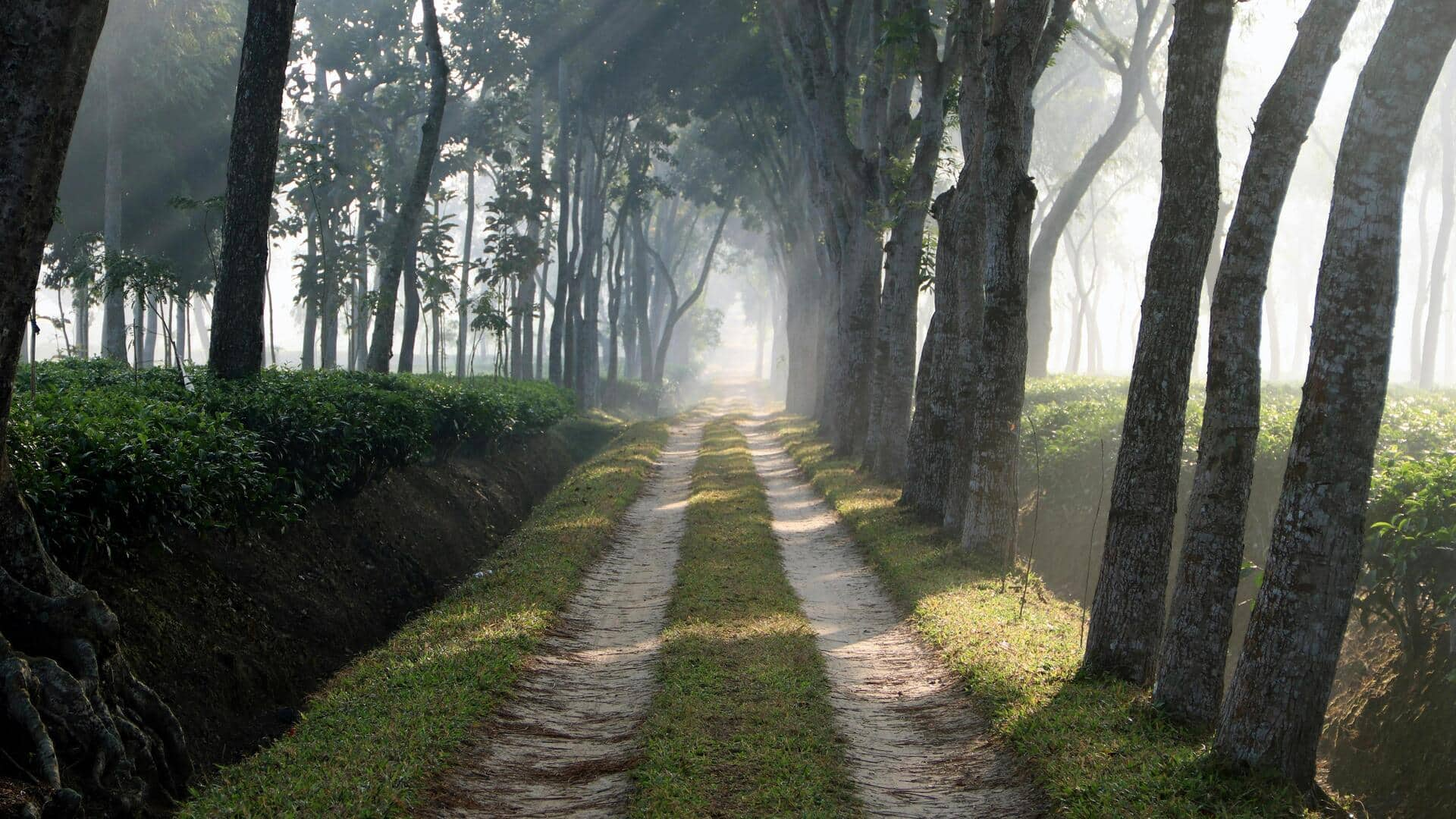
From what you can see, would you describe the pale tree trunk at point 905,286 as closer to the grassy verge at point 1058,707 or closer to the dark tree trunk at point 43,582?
the grassy verge at point 1058,707

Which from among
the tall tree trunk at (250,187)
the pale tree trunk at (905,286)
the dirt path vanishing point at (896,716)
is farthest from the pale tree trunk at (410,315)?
the dirt path vanishing point at (896,716)

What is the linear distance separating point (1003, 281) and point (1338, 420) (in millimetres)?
6772

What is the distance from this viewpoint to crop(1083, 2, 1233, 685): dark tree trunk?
743 cm

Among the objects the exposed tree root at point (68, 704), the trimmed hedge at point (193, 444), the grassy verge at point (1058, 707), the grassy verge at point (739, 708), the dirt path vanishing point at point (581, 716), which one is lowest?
the dirt path vanishing point at point (581, 716)

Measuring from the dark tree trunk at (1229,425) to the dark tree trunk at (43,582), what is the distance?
625 centimetres

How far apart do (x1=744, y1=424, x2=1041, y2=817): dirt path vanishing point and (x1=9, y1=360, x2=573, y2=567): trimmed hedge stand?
15.6 feet

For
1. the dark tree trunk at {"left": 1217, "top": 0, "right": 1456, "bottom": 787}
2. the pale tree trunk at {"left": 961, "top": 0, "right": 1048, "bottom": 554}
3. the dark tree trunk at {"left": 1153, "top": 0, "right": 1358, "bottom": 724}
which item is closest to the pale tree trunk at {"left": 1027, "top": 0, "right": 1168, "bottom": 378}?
the pale tree trunk at {"left": 961, "top": 0, "right": 1048, "bottom": 554}

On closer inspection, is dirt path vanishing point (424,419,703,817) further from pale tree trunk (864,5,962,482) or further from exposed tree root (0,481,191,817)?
pale tree trunk (864,5,962,482)

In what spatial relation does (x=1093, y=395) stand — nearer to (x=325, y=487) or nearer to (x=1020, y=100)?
(x=1020, y=100)

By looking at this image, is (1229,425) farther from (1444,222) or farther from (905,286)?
(1444,222)

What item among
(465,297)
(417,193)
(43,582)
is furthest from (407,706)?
(465,297)

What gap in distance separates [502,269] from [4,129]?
24.8 meters

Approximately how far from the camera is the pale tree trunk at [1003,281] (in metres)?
11.9

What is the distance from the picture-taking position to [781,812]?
18.4 ft
